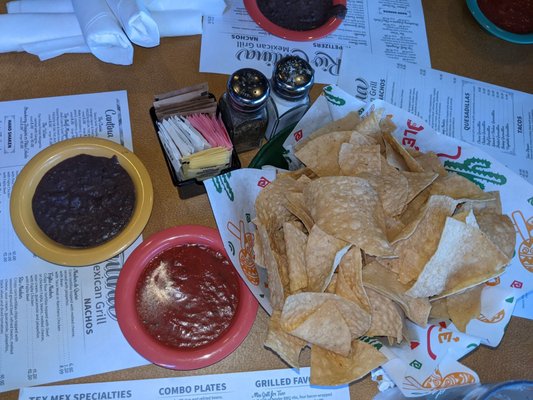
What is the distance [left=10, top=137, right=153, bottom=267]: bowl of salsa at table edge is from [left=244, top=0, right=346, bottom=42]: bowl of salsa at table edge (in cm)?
51

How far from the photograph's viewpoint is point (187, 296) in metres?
1.07

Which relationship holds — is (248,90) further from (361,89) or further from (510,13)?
(510,13)

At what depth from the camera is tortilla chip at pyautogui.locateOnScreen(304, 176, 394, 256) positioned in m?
0.93

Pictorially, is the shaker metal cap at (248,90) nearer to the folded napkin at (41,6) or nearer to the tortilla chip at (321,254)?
the tortilla chip at (321,254)

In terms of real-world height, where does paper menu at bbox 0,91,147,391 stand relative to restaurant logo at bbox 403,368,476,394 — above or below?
below

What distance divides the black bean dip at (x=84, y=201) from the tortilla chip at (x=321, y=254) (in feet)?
1.40

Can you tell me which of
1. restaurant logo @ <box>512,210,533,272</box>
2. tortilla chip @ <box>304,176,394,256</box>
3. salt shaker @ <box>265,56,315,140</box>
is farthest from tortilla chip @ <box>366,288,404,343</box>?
Result: salt shaker @ <box>265,56,315,140</box>

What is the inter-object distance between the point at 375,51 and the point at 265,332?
0.81 metres

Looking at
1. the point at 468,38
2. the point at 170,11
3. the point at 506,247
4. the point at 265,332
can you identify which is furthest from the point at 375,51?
the point at 265,332

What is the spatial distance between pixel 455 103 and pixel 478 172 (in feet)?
1.16

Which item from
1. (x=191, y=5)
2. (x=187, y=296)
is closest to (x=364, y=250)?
(x=187, y=296)

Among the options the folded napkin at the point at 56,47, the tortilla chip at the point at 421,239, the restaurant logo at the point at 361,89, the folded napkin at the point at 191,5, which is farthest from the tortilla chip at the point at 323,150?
the folded napkin at the point at 56,47

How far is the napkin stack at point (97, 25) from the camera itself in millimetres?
1209

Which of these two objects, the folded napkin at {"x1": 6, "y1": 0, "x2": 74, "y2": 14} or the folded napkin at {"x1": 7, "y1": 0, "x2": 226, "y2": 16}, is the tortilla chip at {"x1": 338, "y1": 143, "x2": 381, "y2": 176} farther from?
the folded napkin at {"x1": 6, "y1": 0, "x2": 74, "y2": 14}
